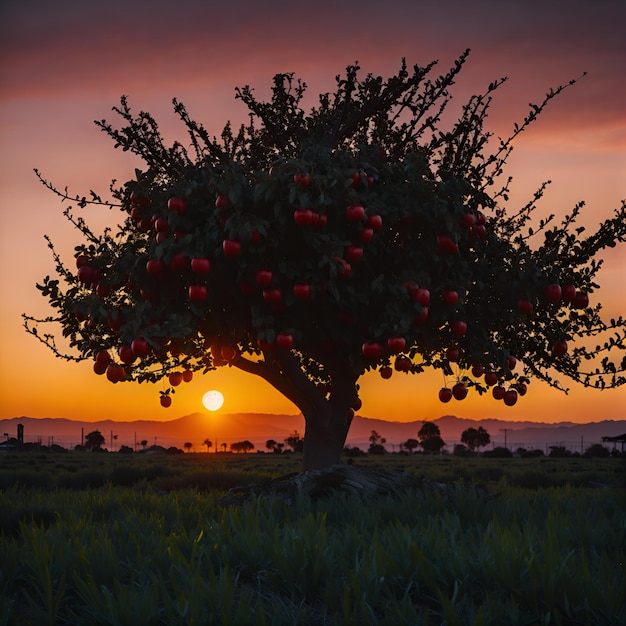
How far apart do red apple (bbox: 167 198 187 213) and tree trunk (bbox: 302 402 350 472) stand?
490 centimetres

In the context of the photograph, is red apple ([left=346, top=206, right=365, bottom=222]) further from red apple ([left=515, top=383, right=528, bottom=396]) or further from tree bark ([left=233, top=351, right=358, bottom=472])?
red apple ([left=515, top=383, right=528, bottom=396])

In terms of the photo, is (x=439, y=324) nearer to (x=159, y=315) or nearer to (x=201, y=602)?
(x=159, y=315)

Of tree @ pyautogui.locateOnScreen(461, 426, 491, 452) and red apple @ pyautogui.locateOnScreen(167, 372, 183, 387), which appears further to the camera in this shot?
tree @ pyautogui.locateOnScreen(461, 426, 491, 452)

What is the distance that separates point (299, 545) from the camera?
19.4 feet

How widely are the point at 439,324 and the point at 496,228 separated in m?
3.58

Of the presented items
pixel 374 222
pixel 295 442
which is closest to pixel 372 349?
pixel 374 222

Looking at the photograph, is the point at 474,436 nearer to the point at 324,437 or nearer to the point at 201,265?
the point at 324,437

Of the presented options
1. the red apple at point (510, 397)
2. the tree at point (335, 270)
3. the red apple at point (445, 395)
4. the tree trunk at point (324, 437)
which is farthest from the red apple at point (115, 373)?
the red apple at point (510, 397)

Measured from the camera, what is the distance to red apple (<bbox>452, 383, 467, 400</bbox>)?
1193 cm

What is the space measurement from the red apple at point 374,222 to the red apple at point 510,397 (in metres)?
3.96

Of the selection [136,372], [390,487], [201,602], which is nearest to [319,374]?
[136,372]

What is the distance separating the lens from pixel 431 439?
4756 inches

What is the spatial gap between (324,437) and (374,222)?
5137mm

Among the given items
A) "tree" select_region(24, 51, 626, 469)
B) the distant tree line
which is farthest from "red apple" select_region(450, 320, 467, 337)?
the distant tree line
